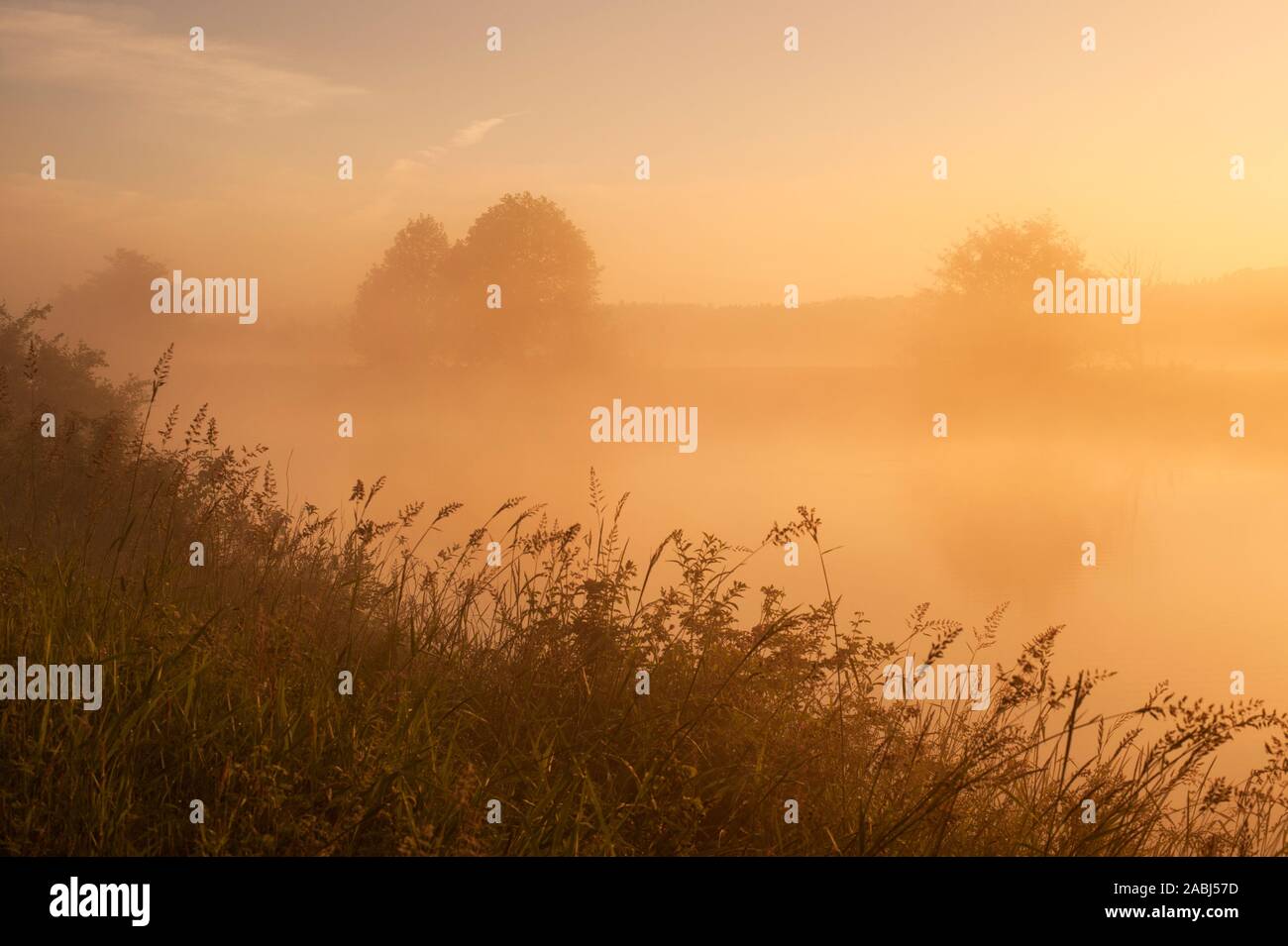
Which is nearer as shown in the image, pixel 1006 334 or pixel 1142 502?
pixel 1142 502

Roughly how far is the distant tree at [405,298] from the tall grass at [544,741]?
3534cm

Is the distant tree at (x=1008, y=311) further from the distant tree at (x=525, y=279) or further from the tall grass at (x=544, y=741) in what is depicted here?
the tall grass at (x=544, y=741)

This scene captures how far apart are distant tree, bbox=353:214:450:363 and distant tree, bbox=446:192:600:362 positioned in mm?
1089

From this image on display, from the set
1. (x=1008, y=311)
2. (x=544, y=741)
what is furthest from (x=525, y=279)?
(x=544, y=741)

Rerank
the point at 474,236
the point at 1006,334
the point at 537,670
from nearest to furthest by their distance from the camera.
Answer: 1. the point at 537,670
2. the point at 474,236
3. the point at 1006,334

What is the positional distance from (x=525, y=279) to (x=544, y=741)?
115ft

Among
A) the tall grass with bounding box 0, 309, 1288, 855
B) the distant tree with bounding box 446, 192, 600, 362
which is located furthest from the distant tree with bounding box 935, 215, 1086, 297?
the tall grass with bounding box 0, 309, 1288, 855

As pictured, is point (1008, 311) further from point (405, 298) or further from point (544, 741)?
point (544, 741)

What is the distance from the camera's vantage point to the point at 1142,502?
872 inches

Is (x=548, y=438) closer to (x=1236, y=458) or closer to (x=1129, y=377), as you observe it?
(x=1236, y=458)

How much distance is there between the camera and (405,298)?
40719mm

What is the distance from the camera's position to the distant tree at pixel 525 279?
37.7m

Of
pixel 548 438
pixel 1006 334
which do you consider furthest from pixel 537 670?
pixel 1006 334
